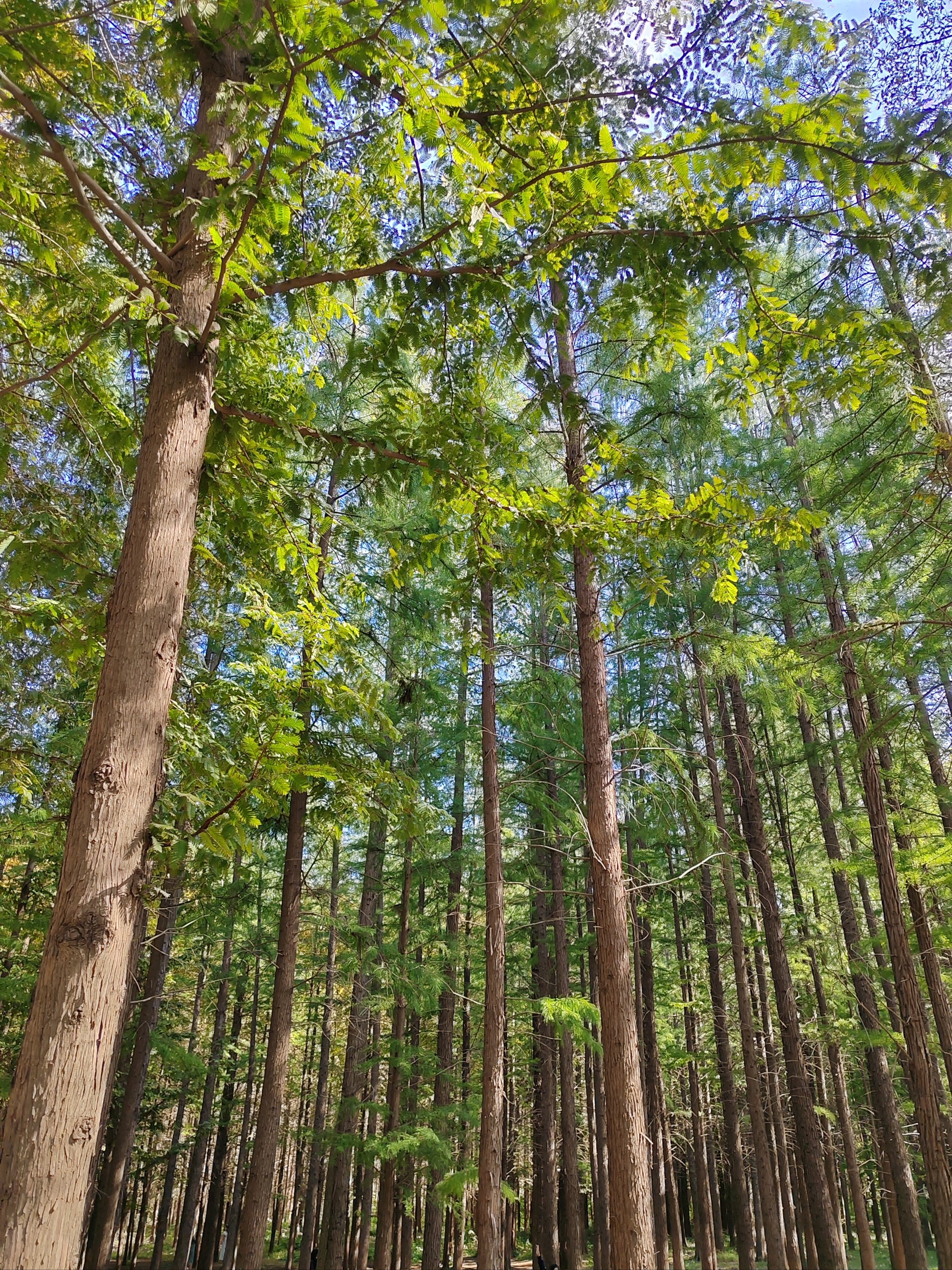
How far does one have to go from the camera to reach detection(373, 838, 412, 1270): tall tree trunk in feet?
41.8

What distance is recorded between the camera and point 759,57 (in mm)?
3402

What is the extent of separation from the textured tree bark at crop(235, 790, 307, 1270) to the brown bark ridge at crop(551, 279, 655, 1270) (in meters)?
3.90

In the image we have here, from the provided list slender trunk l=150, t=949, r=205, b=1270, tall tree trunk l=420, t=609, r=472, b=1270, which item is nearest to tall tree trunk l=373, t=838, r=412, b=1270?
tall tree trunk l=420, t=609, r=472, b=1270

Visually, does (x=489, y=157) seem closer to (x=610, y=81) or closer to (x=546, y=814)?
(x=610, y=81)

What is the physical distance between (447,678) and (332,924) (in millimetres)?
6304

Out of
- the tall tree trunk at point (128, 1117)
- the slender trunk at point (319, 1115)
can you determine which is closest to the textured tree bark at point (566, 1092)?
the slender trunk at point (319, 1115)

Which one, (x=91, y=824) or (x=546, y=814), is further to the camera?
(x=546, y=814)

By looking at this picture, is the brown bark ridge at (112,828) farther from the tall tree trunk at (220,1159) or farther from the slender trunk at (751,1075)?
the tall tree trunk at (220,1159)

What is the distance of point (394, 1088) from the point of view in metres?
13.7

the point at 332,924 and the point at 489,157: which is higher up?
the point at 489,157

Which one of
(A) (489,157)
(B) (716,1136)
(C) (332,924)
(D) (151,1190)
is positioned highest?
(A) (489,157)

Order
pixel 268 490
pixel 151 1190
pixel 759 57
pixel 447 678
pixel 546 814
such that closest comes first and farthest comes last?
pixel 759 57, pixel 268 490, pixel 546 814, pixel 447 678, pixel 151 1190

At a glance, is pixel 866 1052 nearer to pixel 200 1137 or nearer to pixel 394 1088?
pixel 394 1088

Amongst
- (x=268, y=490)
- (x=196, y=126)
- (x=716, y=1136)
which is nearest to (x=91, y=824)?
(x=268, y=490)
